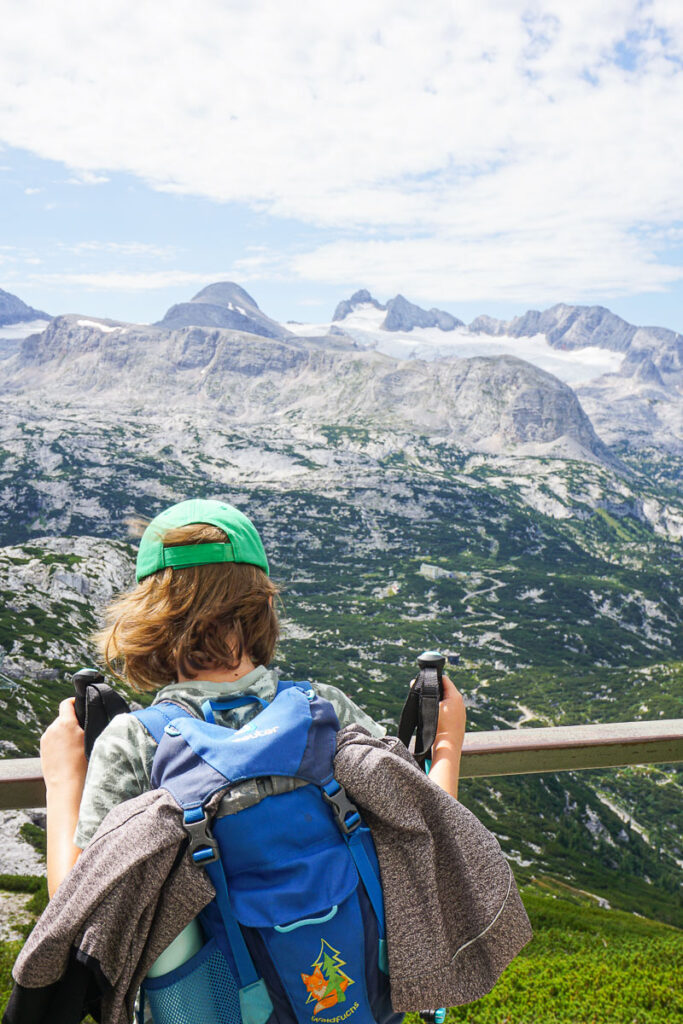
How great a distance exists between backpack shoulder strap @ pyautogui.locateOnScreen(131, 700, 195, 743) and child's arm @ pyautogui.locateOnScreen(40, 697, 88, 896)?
310 mm

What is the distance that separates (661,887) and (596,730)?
506 feet

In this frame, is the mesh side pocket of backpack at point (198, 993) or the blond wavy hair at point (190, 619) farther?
the blond wavy hair at point (190, 619)

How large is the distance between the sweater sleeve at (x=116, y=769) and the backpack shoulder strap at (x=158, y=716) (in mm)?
32

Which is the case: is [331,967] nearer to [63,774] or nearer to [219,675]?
[219,675]

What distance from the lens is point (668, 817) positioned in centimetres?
16412

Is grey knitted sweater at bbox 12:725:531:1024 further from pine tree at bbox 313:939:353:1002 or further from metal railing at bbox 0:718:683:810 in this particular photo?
metal railing at bbox 0:718:683:810

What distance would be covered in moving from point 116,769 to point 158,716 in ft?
0.65

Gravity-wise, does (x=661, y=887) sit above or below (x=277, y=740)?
below

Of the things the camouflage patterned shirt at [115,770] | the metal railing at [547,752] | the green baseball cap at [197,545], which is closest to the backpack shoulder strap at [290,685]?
the camouflage patterned shirt at [115,770]

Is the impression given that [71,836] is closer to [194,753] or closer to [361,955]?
[194,753]

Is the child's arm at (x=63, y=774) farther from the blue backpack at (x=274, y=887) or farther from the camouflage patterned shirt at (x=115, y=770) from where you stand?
the blue backpack at (x=274, y=887)

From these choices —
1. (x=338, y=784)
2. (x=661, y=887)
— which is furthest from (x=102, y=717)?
(x=661, y=887)

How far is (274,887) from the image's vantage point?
2.08m

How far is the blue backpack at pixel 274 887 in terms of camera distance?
206cm
